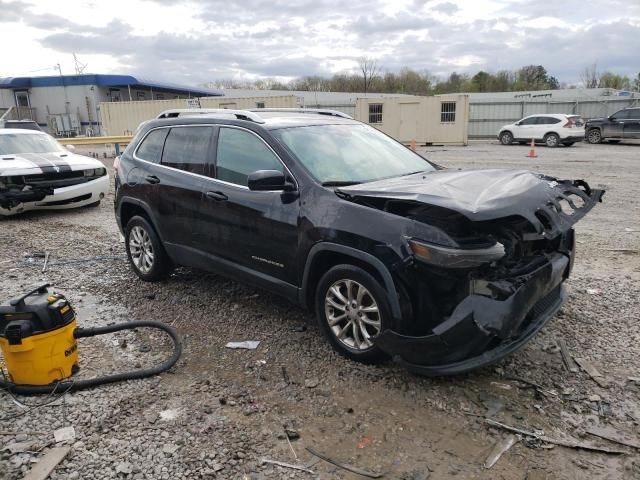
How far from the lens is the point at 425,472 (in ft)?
8.96

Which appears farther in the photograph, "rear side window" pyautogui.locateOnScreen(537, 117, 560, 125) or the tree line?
the tree line

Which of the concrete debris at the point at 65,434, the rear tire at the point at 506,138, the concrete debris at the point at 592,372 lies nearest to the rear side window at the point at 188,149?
the concrete debris at the point at 65,434

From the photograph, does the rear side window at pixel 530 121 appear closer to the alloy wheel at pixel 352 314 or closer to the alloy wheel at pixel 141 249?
the alloy wheel at pixel 141 249

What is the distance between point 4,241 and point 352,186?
639 cm

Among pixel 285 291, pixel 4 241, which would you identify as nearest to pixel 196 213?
pixel 285 291

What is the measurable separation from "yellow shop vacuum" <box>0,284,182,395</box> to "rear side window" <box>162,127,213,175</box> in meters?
1.86

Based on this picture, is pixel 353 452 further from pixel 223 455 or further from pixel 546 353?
pixel 546 353

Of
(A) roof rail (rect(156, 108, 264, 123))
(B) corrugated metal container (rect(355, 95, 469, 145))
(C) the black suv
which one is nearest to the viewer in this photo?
(C) the black suv

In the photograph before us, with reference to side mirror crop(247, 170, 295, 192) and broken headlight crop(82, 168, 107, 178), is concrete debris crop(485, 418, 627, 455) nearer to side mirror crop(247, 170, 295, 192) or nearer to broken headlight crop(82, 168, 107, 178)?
side mirror crop(247, 170, 295, 192)

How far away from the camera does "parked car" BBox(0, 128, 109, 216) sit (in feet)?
29.2

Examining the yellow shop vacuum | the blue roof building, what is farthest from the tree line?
the yellow shop vacuum

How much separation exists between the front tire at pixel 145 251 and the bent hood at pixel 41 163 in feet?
14.1

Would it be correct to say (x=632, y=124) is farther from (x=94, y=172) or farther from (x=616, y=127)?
(x=94, y=172)

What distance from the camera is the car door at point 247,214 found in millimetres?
4023
